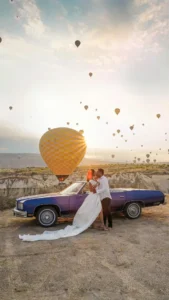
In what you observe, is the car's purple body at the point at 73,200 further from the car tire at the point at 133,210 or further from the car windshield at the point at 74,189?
the car tire at the point at 133,210

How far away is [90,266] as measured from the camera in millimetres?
4824

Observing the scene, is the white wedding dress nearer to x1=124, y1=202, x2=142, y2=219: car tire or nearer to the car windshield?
the car windshield

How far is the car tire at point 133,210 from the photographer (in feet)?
29.3

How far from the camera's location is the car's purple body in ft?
26.5

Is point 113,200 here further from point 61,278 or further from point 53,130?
point 53,130

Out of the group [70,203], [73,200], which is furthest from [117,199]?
[70,203]

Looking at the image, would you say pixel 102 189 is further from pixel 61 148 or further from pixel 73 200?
pixel 61 148

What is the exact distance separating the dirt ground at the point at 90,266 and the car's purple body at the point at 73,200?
0.75 m

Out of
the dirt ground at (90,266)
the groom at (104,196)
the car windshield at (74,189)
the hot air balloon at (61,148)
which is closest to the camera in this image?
the dirt ground at (90,266)

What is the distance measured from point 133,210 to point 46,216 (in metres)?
3.02

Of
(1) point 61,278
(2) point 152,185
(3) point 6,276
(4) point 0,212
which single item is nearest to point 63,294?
(1) point 61,278

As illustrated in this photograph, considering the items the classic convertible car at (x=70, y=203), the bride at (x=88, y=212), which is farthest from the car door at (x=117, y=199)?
the bride at (x=88, y=212)

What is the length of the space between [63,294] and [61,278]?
560 mm

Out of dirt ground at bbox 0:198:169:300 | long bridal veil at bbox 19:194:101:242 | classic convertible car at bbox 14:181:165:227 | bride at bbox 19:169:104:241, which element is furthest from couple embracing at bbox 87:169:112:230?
classic convertible car at bbox 14:181:165:227
